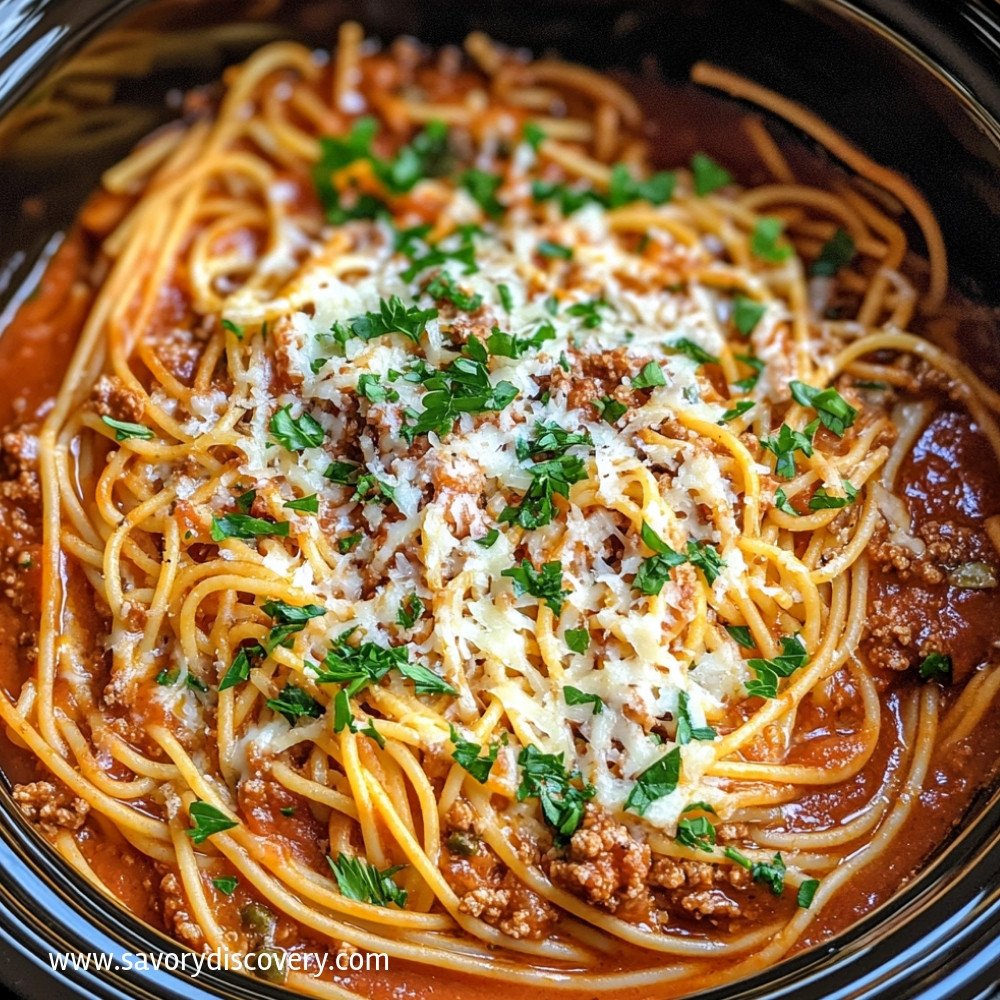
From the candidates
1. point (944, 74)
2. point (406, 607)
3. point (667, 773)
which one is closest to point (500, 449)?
point (406, 607)

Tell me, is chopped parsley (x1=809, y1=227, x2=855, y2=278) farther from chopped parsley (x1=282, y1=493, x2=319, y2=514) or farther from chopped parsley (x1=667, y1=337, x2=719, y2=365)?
chopped parsley (x1=282, y1=493, x2=319, y2=514)

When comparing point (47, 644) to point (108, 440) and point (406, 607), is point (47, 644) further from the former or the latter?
point (406, 607)

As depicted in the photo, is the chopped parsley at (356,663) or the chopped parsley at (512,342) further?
the chopped parsley at (512,342)

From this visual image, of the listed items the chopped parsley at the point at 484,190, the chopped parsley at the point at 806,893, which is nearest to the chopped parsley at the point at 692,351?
the chopped parsley at the point at 484,190

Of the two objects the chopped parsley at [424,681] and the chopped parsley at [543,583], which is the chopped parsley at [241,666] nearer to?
the chopped parsley at [424,681]

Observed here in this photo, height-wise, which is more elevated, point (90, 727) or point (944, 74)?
point (944, 74)

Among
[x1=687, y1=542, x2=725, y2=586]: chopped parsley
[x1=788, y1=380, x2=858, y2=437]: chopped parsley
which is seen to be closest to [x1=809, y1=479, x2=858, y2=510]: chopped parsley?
[x1=788, y1=380, x2=858, y2=437]: chopped parsley
